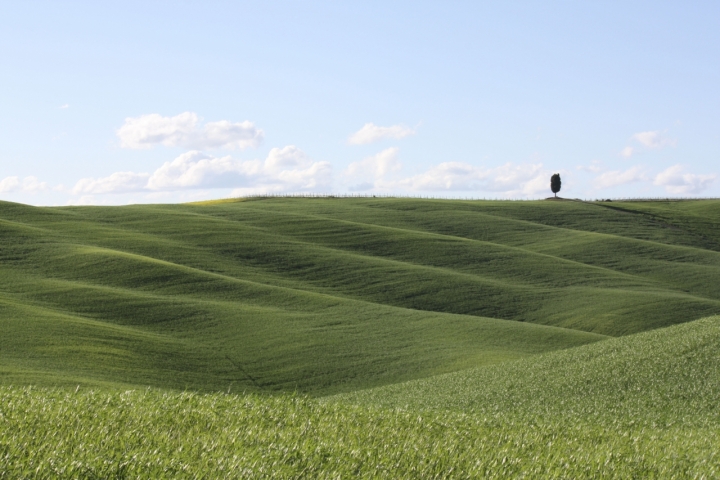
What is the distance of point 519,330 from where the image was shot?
36.9m

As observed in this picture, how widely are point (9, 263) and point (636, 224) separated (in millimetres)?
61555

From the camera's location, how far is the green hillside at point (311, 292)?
29.4 meters

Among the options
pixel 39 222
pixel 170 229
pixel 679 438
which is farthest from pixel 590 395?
pixel 39 222

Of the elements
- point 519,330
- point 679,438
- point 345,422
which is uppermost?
point 345,422

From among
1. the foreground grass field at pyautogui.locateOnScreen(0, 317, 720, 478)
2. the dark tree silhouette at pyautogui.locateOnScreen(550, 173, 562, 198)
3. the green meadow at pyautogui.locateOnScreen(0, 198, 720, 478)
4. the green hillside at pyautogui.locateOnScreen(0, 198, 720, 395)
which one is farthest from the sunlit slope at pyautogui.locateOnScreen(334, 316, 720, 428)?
the dark tree silhouette at pyautogui.locateOnScreen(550, 173, 562, 198)

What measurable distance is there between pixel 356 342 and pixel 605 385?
1499cm

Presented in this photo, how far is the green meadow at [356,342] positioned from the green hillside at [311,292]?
199mm

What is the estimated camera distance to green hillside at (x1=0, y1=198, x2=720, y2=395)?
29422 mm

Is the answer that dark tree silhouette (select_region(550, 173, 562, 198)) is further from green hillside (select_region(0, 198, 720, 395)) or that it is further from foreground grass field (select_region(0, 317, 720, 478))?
foreground grass field (select_region(0, 317, 720, 478))

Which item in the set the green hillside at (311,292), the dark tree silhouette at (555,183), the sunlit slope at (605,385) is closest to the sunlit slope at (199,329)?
the green hillside at (311,292)

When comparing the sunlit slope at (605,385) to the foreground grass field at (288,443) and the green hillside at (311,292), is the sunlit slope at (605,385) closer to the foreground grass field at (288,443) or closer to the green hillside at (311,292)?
the foreground grass field at (288,443)

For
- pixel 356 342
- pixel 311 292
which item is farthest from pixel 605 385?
pixel 311 292

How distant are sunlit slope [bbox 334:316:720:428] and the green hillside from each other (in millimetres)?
5835

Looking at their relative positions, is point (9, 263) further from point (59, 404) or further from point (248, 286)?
point (59, 404)
